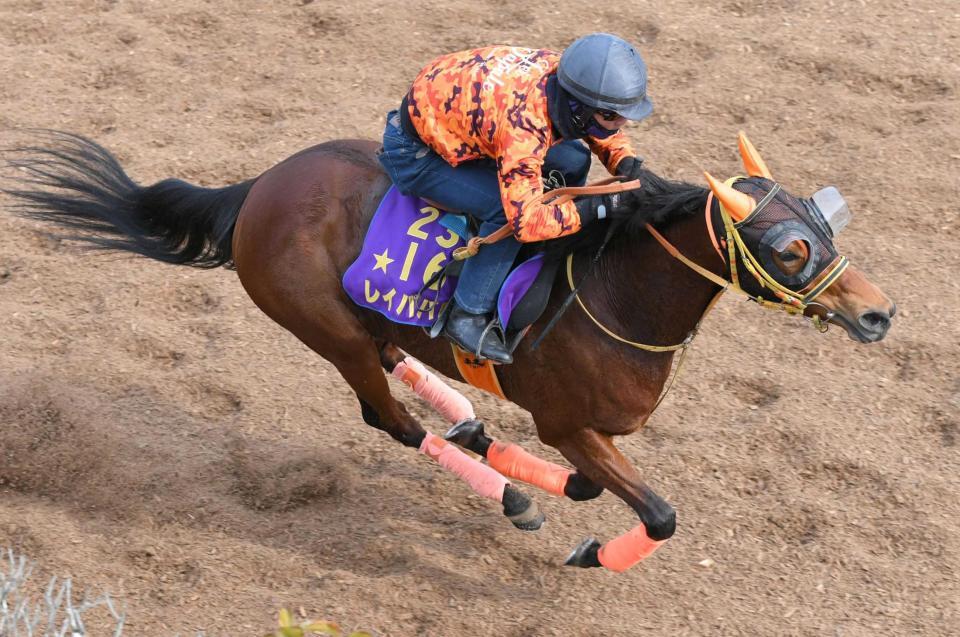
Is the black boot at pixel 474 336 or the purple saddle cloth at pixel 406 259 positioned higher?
the purple saddle cloth at pixel 406 259

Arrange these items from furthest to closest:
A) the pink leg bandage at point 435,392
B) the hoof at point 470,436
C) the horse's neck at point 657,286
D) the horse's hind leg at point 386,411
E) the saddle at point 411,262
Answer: the pink leg bandage at point 435,392
the hoof at point 470,436
the horse's hind leg at point 386,411
the saddle at point 411,262
the horse's neck at point 657,286

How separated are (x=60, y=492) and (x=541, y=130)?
9.07 ft

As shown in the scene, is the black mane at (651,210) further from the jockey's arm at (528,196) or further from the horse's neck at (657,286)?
the jockey's arm at (528,196)

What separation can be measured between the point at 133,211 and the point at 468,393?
1823 mm

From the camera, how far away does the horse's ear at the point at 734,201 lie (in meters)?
3.67

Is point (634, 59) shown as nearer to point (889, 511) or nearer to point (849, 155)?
point (889, 511)

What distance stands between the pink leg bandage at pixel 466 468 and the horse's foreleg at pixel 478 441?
0.17 feet

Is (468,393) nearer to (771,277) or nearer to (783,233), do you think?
(771,277)

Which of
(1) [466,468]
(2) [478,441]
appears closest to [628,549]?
(1) [466,468]

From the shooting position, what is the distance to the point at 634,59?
13.0 feet

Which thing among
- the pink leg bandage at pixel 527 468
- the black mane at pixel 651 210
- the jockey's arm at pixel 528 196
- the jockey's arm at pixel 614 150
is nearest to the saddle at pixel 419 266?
the black mane at pixel 651 210

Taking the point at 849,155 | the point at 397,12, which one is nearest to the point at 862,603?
the point at 849,155

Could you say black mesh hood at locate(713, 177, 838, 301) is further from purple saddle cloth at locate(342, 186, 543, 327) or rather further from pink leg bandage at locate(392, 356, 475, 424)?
pink leg bandage at locate(392, 356, 475, 424)

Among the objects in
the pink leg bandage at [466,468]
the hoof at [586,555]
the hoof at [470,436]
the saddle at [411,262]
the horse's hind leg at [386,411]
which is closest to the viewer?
the saddle at [411,262]
